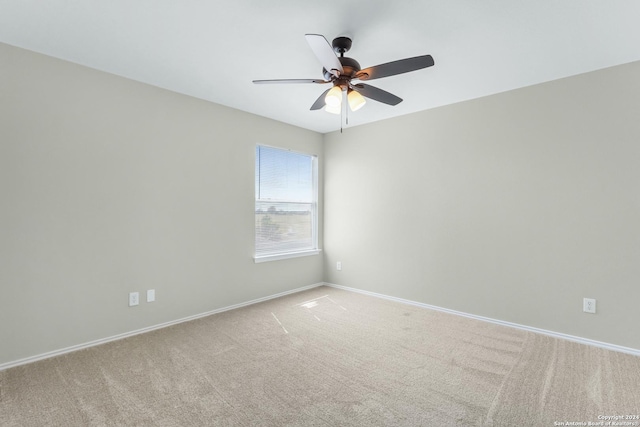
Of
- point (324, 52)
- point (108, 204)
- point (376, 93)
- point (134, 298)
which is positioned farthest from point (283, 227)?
point (324, 52)

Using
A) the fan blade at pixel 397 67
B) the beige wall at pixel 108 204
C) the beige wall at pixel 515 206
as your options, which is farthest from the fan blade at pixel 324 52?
the beige wall at pixel 515 206

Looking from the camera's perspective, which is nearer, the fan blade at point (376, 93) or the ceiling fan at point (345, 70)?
the ceiling fan at point (345, 70)

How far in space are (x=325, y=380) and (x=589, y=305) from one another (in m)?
2.48

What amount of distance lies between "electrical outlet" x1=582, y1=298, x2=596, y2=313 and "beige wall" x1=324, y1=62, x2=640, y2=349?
4 centimetres

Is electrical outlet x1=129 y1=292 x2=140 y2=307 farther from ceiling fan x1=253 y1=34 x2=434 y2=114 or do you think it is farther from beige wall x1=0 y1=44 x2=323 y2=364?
ceiling fan x1=253 y1=34 x2=434 y2=114

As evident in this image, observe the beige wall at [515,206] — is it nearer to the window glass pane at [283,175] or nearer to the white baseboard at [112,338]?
the window glass pane at [283,175]

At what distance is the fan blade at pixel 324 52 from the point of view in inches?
65.7

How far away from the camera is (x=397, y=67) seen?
6.43 feet

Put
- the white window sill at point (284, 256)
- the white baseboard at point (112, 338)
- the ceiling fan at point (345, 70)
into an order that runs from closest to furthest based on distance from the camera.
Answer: the ceiling fan at point (345, 70), the white baseboard at point (112, 338), the white window sill at point (284, 256)

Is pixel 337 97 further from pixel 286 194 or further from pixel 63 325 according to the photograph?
pixel 63 325

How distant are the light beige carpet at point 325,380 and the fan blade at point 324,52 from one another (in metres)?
2.18

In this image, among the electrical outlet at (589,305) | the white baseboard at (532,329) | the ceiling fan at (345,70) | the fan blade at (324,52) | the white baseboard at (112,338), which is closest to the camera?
the fan blade at (324,52)

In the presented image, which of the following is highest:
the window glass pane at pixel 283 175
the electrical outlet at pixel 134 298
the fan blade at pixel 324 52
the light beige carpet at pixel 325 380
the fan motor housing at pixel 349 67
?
the fan motor housing at pixel 349 67

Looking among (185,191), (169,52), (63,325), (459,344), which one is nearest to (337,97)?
(169,52)
